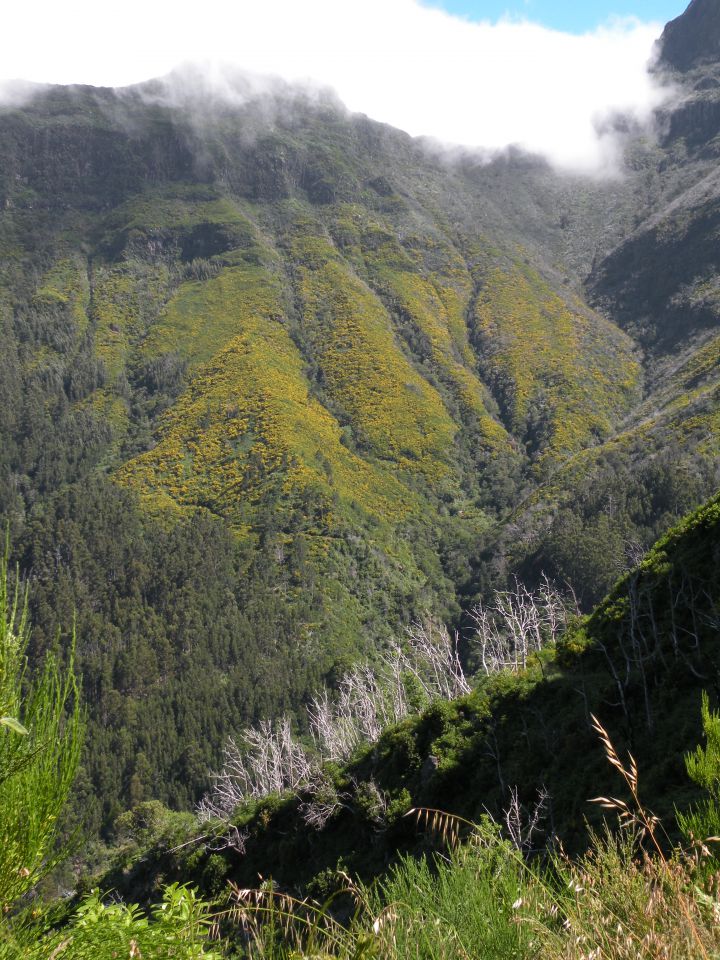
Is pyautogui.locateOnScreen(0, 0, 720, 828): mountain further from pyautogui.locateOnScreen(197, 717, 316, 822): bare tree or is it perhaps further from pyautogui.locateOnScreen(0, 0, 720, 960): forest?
pyautogui.locateOnScreen(197, 717, 316, 822): bare tree

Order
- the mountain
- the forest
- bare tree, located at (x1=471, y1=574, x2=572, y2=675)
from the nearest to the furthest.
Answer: the forest
bare tree, located at (x1=471, y1=574, x2=572, y2=675)
the mountain

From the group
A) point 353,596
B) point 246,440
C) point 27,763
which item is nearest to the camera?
point 27,763

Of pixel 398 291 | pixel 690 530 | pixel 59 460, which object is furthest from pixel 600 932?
pixel 398 291

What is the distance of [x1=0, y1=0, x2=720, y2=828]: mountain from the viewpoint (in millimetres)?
95062

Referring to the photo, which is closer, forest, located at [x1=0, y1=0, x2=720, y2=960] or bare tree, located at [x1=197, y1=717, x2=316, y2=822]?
forest, located at [x1=0, y1=0, x2=720, y2=960]

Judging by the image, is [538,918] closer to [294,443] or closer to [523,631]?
[523,631]

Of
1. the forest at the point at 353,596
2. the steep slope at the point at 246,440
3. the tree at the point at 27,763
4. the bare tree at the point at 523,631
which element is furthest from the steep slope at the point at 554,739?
the steep slope at the point at 246,440

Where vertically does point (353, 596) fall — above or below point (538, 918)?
below

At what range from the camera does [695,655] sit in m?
15.4

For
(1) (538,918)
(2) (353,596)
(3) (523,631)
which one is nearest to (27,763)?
(1) (538,918)

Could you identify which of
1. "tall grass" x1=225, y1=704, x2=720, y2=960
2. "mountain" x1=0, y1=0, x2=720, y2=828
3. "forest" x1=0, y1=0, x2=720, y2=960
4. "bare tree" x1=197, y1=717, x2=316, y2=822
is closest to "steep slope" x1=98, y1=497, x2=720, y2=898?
"forest" x1=0, y1=0, x2=720, y2=960

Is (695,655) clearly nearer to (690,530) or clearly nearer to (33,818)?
(690,530)

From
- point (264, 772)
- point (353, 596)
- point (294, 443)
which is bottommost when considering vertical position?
point (264, 772)

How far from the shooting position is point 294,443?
12431cm
